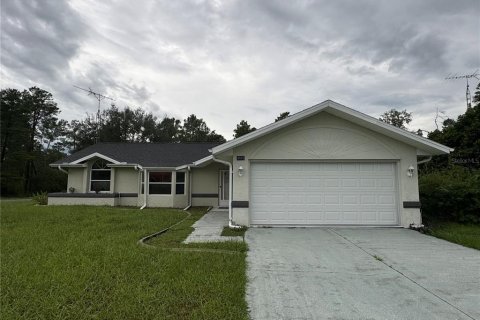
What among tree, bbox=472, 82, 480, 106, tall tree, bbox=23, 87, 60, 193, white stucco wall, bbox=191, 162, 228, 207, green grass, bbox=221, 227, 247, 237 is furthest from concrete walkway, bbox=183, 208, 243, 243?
tall tree, bbox=23, 87, 60, 193

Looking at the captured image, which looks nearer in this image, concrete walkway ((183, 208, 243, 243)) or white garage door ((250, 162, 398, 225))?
concrete walkway ((183, 208, 243, 243))

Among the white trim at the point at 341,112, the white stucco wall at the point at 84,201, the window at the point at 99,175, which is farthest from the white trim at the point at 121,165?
the white trim at the point at 341,112

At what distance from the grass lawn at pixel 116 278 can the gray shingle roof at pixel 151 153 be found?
9.57m

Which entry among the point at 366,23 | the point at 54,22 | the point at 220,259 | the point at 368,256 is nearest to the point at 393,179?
the point at 368,256

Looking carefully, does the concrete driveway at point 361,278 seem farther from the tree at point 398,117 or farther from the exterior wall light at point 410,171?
the tree at point 398,117

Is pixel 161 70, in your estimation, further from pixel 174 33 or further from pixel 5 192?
pixel 5 192

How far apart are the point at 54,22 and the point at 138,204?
994 centimetres

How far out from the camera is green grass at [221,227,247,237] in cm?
829

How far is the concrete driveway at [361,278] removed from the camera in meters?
3.74

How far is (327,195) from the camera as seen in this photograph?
9.81 meters

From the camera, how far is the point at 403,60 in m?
12.9

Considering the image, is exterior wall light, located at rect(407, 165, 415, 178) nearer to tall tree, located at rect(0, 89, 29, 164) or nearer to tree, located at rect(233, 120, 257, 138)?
tree, located at rect(233, 120, 257, 138)

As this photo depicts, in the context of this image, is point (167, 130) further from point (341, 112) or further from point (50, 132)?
point (341, 112)

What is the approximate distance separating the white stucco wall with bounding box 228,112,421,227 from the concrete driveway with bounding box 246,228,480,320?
2156mm
